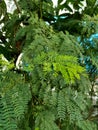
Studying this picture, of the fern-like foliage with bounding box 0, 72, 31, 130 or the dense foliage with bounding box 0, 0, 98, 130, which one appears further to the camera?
the dense foliage with bounding box 0, 0, 98, 130

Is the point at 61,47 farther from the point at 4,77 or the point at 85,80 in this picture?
the point at 4,77

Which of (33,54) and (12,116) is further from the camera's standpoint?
(33,54)

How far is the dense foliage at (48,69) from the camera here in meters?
1.15

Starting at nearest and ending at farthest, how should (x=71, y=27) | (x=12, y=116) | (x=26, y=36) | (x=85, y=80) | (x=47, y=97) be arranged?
(x=12, y=116)
(x=47, y=97)
(x=85, y=80)
(x=26, y=36)
(x=71, y=27)

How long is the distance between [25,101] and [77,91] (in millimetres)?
470

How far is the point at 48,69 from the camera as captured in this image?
1.20 meters

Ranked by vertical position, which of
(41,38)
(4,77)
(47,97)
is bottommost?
(47,97)

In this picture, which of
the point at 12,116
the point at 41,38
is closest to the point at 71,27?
the point at 41,38

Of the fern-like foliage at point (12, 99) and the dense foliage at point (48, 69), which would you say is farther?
the dense foliage at point (48, 69)

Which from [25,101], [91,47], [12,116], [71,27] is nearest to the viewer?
[12,116]

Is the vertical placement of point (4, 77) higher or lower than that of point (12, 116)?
higher

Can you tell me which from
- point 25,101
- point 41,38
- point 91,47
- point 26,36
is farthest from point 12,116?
point 91,47

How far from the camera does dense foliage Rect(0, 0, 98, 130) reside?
1151 mm

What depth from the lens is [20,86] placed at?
127 centimetres
